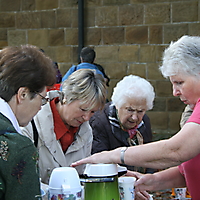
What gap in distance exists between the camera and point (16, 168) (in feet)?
4.91

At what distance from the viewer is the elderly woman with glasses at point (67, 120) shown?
102 inches

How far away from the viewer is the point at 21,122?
1.83 metres

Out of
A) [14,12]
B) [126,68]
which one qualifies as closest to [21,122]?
[126,68]

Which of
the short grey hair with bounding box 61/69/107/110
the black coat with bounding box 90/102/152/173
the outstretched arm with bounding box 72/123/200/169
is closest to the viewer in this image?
the outstretched arm with bounding box 72/123/200/169

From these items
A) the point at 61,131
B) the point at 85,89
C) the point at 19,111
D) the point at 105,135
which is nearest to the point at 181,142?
the point at 19,111

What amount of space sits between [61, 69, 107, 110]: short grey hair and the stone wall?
4.92 metres

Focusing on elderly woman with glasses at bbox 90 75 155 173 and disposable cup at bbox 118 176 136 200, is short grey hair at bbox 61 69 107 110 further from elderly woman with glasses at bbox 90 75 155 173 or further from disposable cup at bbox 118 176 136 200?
disposable cup at bbox 118 176 136 200

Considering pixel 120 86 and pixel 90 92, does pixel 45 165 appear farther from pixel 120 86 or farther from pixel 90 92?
pixel 120 86

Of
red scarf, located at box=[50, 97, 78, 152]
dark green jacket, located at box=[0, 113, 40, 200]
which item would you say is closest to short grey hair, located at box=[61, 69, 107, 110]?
red scarf, located at box=[50, 97, 78, 152]

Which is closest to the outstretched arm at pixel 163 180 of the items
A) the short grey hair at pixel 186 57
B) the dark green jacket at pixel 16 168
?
the short grey hair at pixel 186 57

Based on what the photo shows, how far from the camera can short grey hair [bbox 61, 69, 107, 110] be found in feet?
8.72

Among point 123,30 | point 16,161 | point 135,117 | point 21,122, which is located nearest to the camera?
point 16,161

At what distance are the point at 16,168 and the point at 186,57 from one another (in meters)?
Answer: 1.16

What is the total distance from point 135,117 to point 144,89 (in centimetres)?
27
